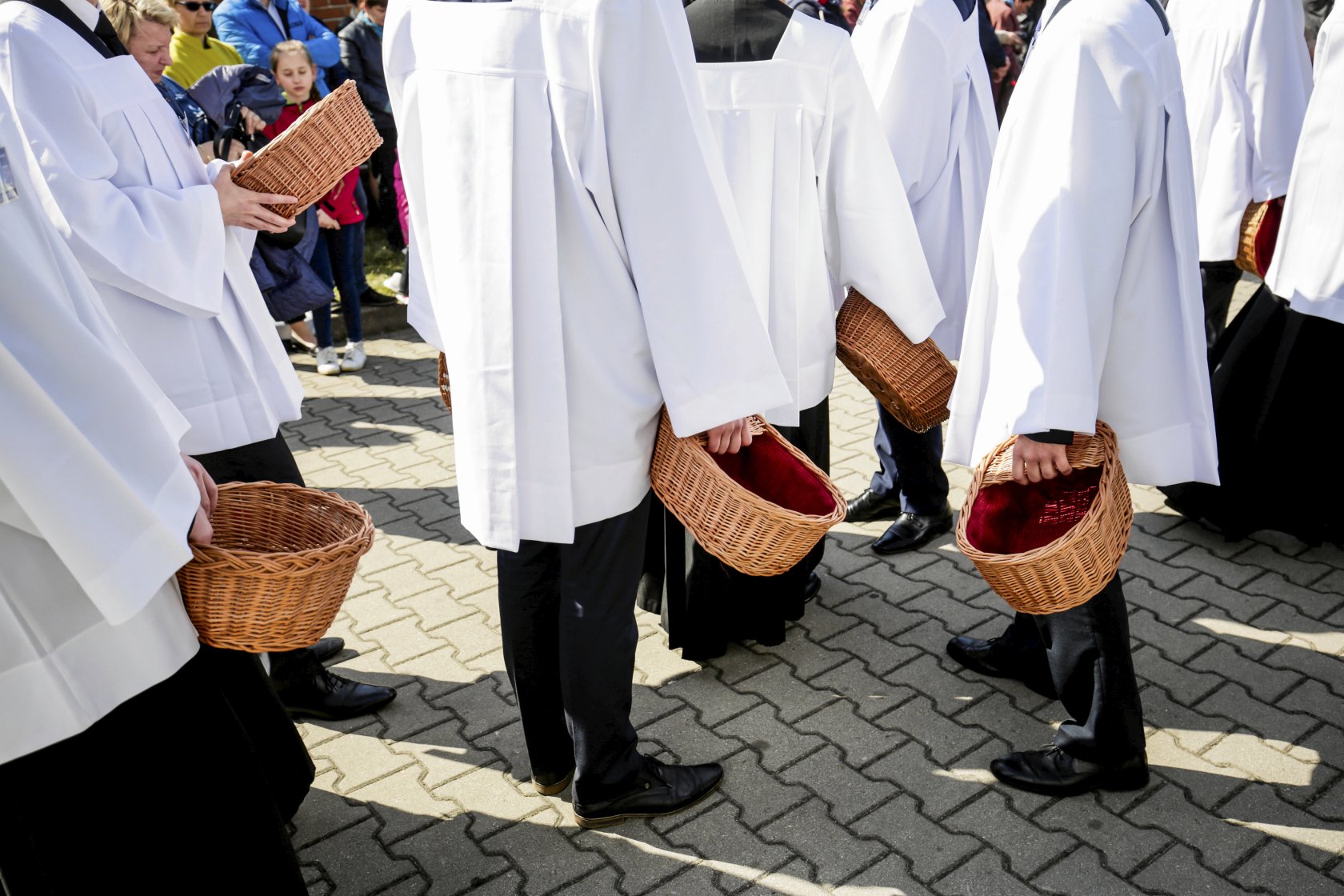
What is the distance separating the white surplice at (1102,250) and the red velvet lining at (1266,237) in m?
1.86

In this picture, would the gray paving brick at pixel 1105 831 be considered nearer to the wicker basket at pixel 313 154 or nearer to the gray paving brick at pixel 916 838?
the gray paving brick at pixel 916 838

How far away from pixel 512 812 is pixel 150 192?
1.84 m

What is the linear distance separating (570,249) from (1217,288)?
3512 millimetres

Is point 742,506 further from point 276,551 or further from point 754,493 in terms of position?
point 276,551

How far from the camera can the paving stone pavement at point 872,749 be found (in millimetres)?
2662

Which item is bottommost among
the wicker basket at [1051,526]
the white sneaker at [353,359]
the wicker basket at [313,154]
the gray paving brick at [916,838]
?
the white sneaker at [353,359]

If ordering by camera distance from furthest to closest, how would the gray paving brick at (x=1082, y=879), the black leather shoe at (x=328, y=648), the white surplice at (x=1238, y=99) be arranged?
the white surplice at (x=1238, y=99) < the black leather shoe at (x=328, y=648) < the gray paving brick at (x=1082, y=879)

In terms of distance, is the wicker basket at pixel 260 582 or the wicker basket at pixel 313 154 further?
the wicker basket at pixel 313 154

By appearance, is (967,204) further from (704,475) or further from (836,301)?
Answer: (704,475)

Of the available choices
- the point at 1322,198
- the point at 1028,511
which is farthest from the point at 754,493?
the point at 1322,198

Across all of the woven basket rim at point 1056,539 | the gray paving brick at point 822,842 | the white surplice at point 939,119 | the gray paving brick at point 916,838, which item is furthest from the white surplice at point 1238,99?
the gray paving brick at point 822,842

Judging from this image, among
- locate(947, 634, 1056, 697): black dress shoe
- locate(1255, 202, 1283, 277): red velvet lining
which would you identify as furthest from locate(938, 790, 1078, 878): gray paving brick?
locate(1255, 202, 1283, 277): red velvet lining

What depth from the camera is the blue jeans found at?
6.56m

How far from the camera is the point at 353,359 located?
6711 mm
